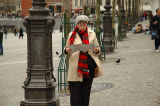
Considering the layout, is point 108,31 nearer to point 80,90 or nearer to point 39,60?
point 39,60

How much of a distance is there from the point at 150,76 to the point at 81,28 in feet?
19.6

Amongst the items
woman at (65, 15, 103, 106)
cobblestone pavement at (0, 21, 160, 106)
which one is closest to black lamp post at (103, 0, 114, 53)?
cobblestone pavement at (0, 21, 160, 106)

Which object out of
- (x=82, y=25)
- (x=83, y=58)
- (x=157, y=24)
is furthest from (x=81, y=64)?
(x=157, y=24)

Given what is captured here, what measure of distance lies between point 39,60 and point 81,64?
4.31ft

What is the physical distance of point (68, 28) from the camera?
36.4ft

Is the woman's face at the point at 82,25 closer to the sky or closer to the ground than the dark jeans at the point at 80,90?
closer to the sky

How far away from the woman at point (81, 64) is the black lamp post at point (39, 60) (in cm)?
95

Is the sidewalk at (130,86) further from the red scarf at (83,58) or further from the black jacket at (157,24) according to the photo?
the black jacket at (157,24)

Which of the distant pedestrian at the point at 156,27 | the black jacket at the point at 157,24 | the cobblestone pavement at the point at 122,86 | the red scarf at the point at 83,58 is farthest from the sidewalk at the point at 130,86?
the black jacket at the point at 157,24

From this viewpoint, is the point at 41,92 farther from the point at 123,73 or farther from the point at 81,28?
the point at 123,73

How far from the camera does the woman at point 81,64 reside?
671cm

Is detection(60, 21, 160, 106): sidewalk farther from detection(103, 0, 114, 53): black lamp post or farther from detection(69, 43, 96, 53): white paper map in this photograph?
detection(103, 0, 114, 53): black lamp post

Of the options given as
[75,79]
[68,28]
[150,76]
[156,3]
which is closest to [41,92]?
[75,79]

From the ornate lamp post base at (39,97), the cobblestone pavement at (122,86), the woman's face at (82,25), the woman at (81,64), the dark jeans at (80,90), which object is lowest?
the cobblestone pavement at (122,86)
